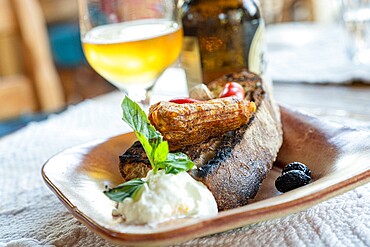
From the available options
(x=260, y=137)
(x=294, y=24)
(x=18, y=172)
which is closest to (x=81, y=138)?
(x=18, y=172)

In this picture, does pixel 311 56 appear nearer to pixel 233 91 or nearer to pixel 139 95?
pixel 139 95

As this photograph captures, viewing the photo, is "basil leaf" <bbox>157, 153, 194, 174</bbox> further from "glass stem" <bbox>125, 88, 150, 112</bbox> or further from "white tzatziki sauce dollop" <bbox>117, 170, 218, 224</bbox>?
"glass stem" <bbox>125, 88, 150, 112</bbox>

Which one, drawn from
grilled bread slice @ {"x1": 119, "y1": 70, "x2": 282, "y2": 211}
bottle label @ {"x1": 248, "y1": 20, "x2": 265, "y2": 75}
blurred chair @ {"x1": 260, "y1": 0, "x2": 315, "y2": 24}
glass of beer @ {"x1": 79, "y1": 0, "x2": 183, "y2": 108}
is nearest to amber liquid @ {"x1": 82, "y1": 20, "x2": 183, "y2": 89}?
glass of beer @ {"x1": 79, "y1": 0, "x2": 183, "y2": 108}

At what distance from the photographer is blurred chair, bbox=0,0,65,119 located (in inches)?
69.9

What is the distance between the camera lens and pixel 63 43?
3133 mm

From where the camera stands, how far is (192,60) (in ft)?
3.50

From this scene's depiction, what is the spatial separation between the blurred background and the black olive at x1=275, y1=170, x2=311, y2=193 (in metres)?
1.16

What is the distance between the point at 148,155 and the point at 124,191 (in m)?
0.05

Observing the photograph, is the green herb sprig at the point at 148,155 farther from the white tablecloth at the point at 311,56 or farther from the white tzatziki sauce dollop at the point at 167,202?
the white tablecloth at the point at 311,56

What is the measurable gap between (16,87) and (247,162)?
1.23 meters

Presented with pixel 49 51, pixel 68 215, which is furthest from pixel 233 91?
pixel 49 51

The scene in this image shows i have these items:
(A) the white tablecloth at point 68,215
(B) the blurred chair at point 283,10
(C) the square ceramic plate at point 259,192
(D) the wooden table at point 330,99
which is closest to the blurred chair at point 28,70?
(A) the white tablecloth at point 68,215

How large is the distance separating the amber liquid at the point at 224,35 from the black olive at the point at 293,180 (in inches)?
13.8

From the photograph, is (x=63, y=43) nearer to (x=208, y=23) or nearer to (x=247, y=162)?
(x=208, y=23)
